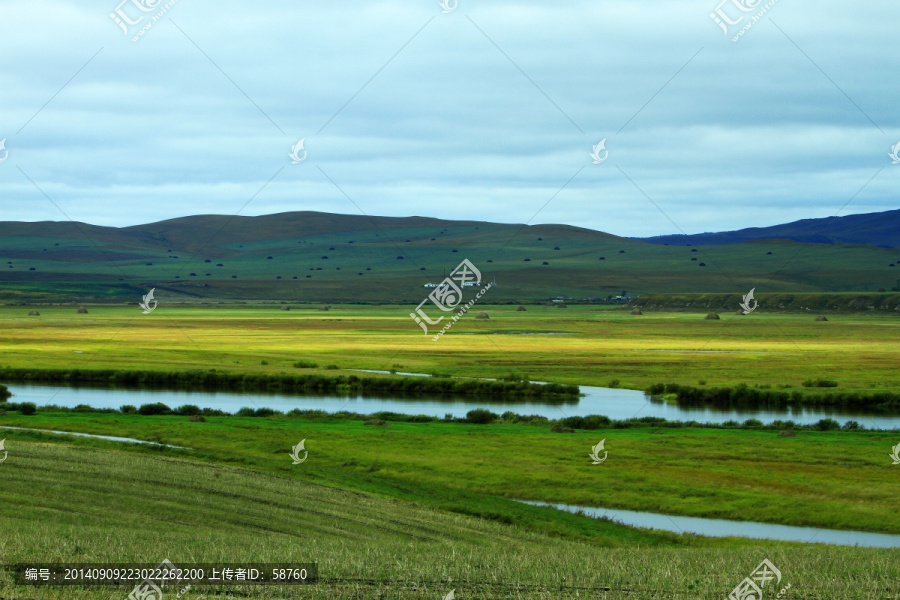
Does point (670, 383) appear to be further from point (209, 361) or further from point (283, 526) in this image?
point (283, 526)

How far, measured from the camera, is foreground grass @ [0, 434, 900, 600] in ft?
37.8

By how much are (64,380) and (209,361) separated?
968 cm

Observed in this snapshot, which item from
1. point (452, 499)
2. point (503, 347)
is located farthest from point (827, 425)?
point (503, 347)

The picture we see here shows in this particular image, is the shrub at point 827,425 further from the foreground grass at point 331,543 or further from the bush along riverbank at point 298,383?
the foreground grass at point 331,543

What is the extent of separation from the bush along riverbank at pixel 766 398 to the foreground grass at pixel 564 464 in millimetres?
10388

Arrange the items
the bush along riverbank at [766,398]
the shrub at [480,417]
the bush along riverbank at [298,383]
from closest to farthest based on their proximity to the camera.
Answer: the shrub at [480,417], the bush along riverbank at [766,398], the bush along riverbank at [298,383]

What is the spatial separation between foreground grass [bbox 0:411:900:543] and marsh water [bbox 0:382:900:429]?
224 inches

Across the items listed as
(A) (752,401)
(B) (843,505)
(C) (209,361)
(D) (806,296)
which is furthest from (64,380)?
(D) (806,296)

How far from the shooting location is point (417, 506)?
20375mm

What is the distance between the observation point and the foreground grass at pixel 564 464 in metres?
22.4

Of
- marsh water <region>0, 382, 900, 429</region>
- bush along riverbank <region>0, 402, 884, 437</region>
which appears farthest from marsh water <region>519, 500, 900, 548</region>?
marsh water <region>0, 382, 900, 429</region>

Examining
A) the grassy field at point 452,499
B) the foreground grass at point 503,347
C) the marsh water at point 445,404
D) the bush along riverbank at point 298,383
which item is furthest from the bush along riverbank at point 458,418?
the foreground grass at point 503,347

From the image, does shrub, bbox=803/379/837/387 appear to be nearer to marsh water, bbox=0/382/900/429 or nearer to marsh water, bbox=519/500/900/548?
marsh water, bbox=0/382/900/429

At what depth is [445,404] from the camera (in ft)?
142
